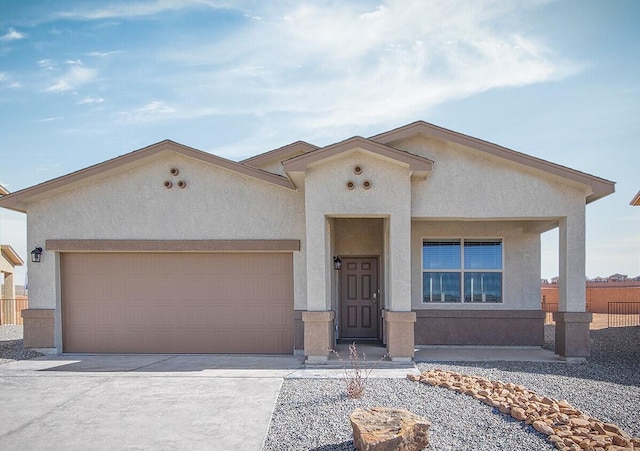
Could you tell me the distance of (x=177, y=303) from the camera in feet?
38.4

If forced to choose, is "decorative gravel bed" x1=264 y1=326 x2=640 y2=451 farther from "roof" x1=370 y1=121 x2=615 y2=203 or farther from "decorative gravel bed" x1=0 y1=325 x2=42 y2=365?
"decorative gravel bed" x1=0 y1=325 x2=42 y2=365

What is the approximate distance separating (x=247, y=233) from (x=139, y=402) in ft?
15.5

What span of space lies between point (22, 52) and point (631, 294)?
29.5m

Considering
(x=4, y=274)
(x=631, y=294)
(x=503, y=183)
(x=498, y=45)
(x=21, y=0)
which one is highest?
(x=21, y=0)

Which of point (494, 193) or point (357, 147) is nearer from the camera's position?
point (357, 147)

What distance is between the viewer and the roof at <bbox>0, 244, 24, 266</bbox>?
853 inches

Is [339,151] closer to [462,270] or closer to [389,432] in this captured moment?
[462,270]

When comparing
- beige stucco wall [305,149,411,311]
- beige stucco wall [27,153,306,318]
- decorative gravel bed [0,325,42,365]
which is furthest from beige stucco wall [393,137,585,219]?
decorative gravel bed [0,325,42,365]

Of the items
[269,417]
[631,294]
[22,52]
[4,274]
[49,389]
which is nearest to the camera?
[269,417]

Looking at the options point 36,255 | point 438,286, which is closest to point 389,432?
point 438,286

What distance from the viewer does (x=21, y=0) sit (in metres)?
11.3

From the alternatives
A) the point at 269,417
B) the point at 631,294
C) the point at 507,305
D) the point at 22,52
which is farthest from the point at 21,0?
the point at 631,294

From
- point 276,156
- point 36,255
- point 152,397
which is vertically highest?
point 276,156

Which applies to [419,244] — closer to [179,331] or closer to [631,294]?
[179,331]
